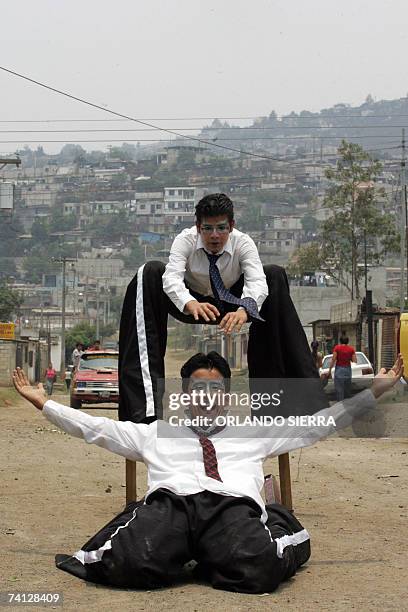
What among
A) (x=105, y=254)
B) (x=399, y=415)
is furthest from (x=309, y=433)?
(x=105, y=254)

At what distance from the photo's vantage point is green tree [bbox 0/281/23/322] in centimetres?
8894

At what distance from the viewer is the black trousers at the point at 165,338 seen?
8758 millimetres

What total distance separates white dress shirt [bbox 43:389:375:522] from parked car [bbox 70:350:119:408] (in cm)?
2129

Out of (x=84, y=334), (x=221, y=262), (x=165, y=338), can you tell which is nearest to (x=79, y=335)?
(x=84, y=334)

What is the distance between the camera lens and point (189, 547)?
6.70 metres

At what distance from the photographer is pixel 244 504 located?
6.77 meters

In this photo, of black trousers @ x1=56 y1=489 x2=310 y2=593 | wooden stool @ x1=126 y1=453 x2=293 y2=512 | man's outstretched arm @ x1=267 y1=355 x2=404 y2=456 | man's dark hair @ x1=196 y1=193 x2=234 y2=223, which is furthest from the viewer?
wooden stool @ x1=126 y1=453 x2=293 y2=512

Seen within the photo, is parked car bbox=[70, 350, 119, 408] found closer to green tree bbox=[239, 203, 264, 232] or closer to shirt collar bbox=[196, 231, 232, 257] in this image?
shirt collar bbox=[196, 231, 232, 257]

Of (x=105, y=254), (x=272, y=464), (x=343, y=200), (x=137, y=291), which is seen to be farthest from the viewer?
(x=105, y=254)

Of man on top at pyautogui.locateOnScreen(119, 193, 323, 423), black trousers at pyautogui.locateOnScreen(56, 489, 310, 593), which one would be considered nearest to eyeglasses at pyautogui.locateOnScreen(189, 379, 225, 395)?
black trousers at pyautogui.locateOnScreen(56, 489, 310, 593)

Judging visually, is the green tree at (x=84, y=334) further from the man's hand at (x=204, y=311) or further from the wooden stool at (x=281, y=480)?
the man's hand at (x=204, y=311)

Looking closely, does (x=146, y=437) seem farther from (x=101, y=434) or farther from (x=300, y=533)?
(x=300, y=533)

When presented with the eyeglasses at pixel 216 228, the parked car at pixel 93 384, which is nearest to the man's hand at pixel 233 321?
the eyeglasses at pixel 216 228

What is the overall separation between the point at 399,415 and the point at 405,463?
9.44 m
